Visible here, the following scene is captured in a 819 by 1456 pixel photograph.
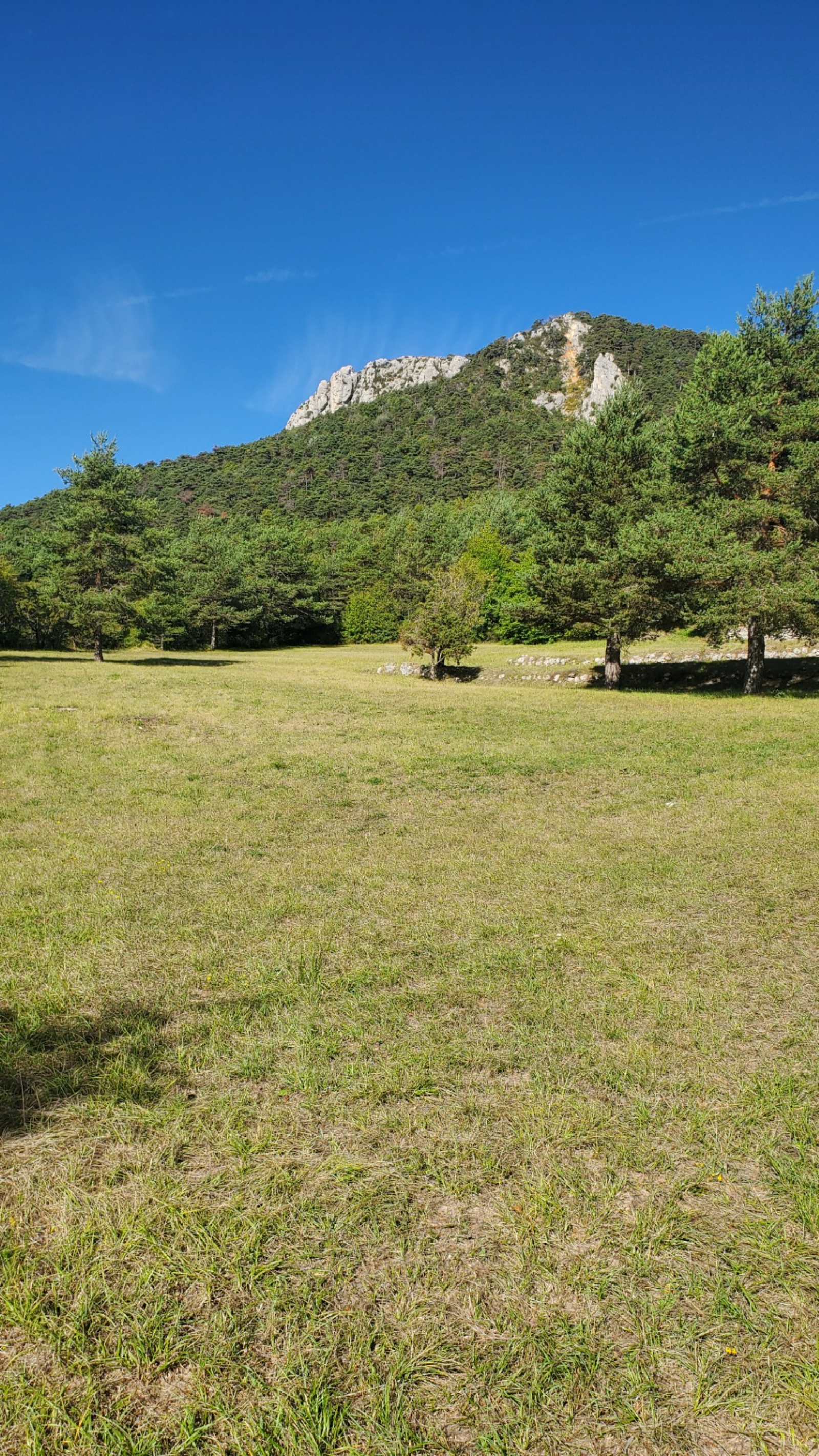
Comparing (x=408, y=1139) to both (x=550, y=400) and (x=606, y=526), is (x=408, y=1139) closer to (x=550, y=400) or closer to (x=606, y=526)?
(x=606, y=526)

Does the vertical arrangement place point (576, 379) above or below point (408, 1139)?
above

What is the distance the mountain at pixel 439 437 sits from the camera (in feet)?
335

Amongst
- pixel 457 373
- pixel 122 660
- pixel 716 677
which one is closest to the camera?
pixel 716 677

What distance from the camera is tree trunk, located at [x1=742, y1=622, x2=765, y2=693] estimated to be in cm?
2078

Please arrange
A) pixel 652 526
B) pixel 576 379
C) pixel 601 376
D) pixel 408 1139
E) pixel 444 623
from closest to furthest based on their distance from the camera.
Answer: pixel 408 1139 < pixel 652 526 < pixel 444 623 < pixel 601 376 < pixel 576 379

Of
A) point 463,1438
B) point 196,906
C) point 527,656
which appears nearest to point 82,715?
point 196,906

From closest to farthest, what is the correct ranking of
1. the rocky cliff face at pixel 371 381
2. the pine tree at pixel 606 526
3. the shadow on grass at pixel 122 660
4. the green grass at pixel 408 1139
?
1. the green grass at pixel 408 1139
2. the pine tree at pixel 606 526
3. the shadow on grass at pixel 122 660
4. the rocky cliff face at pixel 371 381

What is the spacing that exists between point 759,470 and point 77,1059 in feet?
71.6

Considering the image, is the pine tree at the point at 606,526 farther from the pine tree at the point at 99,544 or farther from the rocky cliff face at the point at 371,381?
the rocky cliff face at the point at 371,381

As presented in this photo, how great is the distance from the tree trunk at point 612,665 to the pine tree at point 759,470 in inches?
197

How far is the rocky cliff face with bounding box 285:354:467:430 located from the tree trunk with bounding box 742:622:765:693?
483ft

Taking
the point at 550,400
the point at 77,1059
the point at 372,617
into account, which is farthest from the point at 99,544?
the point at 550,400

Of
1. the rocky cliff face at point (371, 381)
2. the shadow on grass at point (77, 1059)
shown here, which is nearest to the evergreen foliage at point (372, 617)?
the shadow on grass at point (77, 1059)

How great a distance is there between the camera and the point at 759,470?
19109 millimetres
